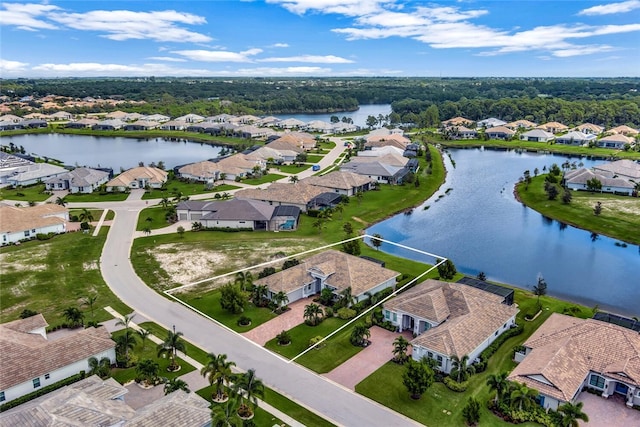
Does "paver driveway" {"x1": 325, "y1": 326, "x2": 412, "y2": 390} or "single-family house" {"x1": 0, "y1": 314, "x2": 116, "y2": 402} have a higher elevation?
"single-family house" {"x1": 0, "y1": 314, "x2": 116, "y2": 402}

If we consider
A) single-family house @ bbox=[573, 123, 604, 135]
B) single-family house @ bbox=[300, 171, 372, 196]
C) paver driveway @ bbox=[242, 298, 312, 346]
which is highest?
single-family house @ bbox=[573, 123, 604, 135]

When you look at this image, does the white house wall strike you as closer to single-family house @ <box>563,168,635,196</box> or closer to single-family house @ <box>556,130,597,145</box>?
single-family house @ <box>563,168,635,196</box>

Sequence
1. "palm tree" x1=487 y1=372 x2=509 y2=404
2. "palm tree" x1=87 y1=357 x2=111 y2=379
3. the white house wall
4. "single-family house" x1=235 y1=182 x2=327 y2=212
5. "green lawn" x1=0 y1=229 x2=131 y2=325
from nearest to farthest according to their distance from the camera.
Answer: "palm tree" x1=487 y1=372 x2=509 y2=404 → the white house wall → "palm tree" x1=87 y1=357 x2=111 y2=379 → "green lawn" x1=0 y1=229 x2=131 y2=325 → "single-family house" x1=235 y1=182 x2=327 y2=212

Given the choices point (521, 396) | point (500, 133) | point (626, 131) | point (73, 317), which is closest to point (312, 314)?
point (521, 396)

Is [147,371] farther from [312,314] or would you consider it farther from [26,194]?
[26,194]

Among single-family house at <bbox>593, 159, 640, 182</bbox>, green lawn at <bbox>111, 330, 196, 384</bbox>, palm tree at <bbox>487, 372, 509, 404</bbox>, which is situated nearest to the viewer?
palm tree at <bbox>487, 372, 509, 404</bbox>

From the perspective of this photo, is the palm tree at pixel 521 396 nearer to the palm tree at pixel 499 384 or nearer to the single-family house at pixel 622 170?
the palm tree at pixel 499 384

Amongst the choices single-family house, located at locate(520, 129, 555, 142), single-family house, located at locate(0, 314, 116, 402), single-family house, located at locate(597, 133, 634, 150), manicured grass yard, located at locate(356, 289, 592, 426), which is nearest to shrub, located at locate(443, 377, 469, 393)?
manicured grass yard, located at locate(356, 289, 592, 426)
